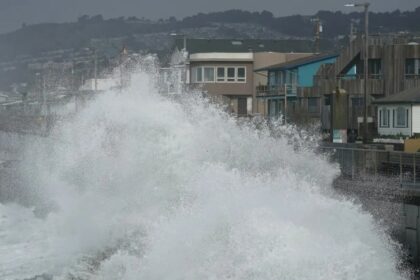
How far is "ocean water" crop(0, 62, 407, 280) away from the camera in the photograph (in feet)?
45.1

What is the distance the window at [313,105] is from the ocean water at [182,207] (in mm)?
21304

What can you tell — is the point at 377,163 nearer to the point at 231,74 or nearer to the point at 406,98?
the point at 406,98

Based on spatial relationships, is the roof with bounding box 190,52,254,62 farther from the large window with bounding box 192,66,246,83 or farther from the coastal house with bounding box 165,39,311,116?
the large window with bounding box 192,66,246,83

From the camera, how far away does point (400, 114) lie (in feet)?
119

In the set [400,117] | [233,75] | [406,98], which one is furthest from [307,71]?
[406,98]

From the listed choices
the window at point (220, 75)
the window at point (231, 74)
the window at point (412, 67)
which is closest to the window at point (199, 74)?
the window at point (220, 75)

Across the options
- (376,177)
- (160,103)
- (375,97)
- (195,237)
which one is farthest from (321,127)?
(195,237)

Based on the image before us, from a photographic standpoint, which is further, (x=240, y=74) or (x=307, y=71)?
(x=240, y=74)

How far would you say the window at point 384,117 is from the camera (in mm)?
37312

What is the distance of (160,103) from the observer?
68.2 feet

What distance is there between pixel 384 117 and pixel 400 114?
52.8 inches

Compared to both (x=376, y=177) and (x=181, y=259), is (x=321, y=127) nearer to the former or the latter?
(x=376, y=177)

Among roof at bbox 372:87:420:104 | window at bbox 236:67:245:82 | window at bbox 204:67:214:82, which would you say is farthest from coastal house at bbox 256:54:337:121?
roof at bbox 372:87:420:104

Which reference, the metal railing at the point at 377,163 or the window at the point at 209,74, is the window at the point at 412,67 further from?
the window at the point at 209,74
